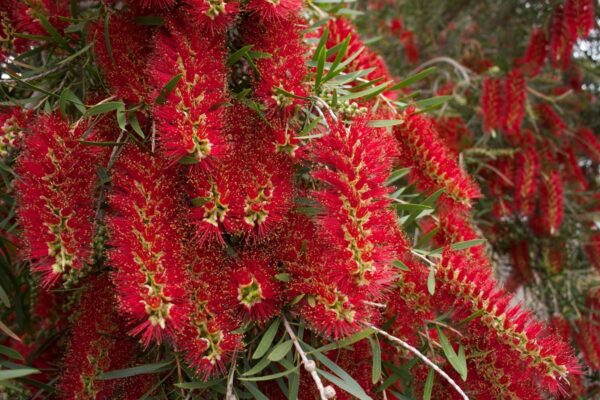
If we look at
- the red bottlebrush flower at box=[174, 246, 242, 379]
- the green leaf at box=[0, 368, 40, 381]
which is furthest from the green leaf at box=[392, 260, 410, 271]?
the green leaf at box=[0, 368, 40, 381]

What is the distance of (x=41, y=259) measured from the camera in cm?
69

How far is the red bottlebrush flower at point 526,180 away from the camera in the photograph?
63.1 inches

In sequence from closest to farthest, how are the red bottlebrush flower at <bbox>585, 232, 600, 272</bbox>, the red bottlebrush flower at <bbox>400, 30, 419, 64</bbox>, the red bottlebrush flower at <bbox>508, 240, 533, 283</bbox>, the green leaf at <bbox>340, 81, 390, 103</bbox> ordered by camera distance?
the green leaf at <bbox>340, 81, 390, 103</bbox>
the red bottlebrush flower at <bbox>585, 232, 600, 272</bbox>
the red bottlebrush flower at <bbox>508, 240, 533, 283</bbox>
the red bottlebrush flower at <bbox>400, 30, 419, 64</bbox>

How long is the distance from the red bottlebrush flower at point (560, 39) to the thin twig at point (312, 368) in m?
1.21

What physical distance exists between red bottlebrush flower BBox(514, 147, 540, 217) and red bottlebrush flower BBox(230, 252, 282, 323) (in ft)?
3.47

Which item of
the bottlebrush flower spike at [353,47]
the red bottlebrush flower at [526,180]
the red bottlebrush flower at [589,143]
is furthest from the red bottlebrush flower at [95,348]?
the red bottlebrush flower at [589,143]

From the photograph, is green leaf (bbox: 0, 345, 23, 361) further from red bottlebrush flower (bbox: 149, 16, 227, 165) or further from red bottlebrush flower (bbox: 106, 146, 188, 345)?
red bottlebrush flower (bbox: 149, 16, 227, 165)

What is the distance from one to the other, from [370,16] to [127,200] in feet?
6.40

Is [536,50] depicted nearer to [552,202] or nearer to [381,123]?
[552,202]

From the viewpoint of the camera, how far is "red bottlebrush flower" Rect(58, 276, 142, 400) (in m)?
0.79

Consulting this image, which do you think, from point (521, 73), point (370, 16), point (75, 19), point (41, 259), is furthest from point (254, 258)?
point (370, 16)

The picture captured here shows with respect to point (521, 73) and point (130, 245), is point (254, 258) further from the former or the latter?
point (521, 73)

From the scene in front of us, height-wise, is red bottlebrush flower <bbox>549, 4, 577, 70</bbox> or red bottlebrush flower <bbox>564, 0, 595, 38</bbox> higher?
red bottlebrush flower <bbox>564, 0, 595, 38</bbox>

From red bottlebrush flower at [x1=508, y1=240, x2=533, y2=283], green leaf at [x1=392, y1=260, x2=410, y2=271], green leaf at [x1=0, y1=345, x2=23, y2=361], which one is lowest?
red bottlebrush flower at [x1=508, y1=240, x2=533, y2=283]
